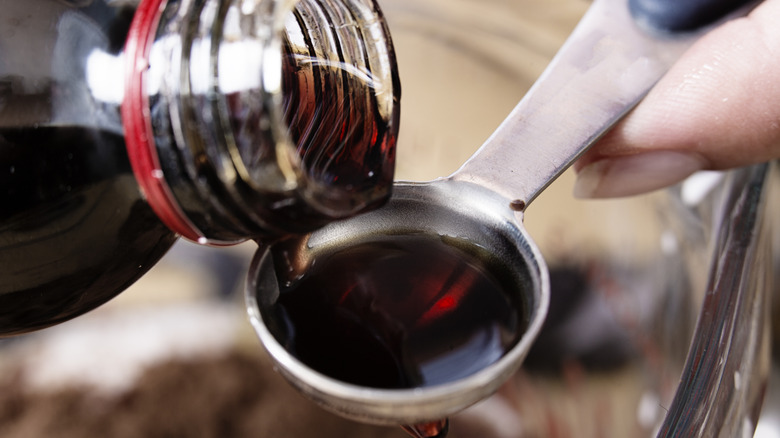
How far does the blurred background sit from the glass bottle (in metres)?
0.33

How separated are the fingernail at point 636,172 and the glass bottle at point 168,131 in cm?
21

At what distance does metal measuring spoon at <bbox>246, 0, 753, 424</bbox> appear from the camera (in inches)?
11.0

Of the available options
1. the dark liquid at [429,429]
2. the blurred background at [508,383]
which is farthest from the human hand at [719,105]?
the dark liquid at [429,429]

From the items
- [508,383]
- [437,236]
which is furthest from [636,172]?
[508,383]

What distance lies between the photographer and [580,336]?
67 centimetres

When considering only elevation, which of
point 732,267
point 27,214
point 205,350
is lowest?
point 205,350

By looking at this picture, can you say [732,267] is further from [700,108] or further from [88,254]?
[88,254]

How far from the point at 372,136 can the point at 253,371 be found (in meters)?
0.42

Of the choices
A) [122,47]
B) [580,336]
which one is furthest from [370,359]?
[580,336]

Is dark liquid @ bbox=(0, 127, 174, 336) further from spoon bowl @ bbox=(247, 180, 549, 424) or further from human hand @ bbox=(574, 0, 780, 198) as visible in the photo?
human hand @ bbox=(574, 0, 780, 198)

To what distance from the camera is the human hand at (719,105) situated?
444 mm

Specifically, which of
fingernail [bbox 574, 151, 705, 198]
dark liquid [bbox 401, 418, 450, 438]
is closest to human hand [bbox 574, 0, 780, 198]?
fingernail [bbox 574, 151, 705, 198]

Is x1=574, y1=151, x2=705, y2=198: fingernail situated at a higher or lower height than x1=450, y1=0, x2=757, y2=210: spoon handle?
lower

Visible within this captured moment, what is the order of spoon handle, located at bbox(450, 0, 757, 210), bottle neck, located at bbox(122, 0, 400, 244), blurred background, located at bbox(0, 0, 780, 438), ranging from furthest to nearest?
blurred background, located at bbox(0, 0, 780, 438) < spoon handle, located at bbox(450, 0, 757, 210) < bottle neck, located at bbox(122, 0, 400, 244)
